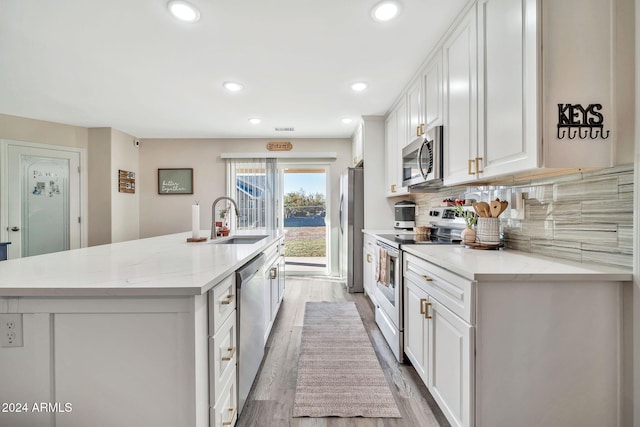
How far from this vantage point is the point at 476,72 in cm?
157

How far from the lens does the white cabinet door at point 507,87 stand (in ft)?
3.86

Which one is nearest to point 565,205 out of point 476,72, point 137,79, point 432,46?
point 476,72

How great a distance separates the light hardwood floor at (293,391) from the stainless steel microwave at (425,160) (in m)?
1.39

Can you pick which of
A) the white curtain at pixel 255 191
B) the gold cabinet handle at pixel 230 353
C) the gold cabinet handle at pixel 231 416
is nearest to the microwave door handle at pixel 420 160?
the gold cabinet handle at pixel 230 353

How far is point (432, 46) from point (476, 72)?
27.4 inches

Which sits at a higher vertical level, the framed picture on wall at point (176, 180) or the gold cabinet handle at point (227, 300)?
the framed picture on wall at point (176, 180)

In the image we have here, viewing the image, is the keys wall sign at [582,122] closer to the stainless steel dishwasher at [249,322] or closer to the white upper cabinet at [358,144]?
the stainless steel dishwasher at [249,322]

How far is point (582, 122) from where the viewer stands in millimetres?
1119

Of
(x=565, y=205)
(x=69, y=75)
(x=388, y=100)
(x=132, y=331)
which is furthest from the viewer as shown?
(x=388, y=100)

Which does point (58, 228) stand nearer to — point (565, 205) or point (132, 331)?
point (132, 331)

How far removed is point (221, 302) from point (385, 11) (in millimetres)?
1901

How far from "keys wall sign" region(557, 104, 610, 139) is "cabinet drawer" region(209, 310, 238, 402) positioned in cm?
Result: 162

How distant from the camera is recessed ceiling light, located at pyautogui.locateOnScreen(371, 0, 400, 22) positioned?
5.46ft

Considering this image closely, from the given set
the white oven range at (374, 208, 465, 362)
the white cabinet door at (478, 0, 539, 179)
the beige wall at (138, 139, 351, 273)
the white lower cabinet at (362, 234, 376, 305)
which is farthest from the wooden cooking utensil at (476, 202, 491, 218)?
the beige wall at (138, 139, 351, 273)
